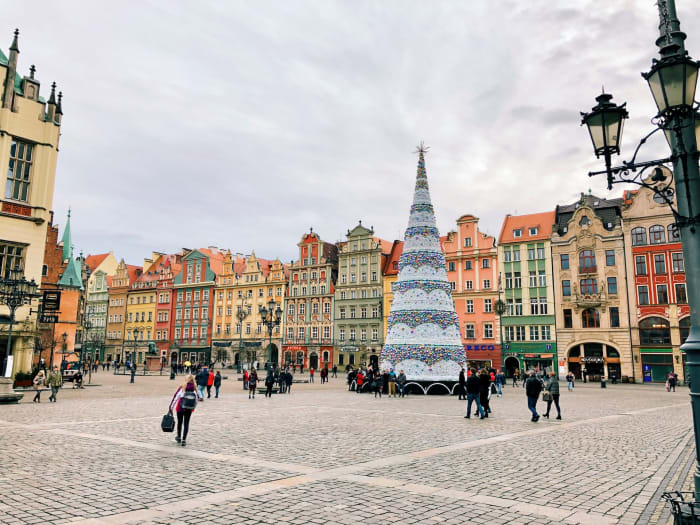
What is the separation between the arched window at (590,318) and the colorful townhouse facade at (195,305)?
5114cm

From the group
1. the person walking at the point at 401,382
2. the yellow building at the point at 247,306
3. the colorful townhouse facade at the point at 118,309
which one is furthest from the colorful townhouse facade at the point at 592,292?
the colorful townhouse facade at the point at 118,309

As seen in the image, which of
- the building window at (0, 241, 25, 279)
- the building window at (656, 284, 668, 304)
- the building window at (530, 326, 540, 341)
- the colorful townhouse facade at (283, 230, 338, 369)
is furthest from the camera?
the colorful townhouse facade at (283, 230, 338, 369)

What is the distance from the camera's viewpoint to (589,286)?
2089 inches

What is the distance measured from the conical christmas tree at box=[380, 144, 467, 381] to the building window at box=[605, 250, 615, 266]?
98.1 feet

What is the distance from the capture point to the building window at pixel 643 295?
49978 mm

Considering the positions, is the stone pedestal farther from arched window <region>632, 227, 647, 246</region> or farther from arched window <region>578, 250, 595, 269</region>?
arched window <region>632, 227, 647, 246</region>

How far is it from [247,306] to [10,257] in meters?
49.5

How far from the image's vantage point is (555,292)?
55031 millimetres

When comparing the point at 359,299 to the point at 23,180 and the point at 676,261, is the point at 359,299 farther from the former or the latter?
the point at 23,180

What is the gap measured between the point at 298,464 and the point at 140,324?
277 feet

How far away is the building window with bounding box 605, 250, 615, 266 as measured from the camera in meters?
52.3

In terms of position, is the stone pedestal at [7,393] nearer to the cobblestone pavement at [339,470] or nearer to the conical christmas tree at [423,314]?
the cobblestone pavement at [339,470]

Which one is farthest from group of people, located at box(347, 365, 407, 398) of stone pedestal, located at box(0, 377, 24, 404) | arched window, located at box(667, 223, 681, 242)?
stone pedestal, located at box(0, 377, 24, 404)

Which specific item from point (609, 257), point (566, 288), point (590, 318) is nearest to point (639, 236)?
point (609, 257)
